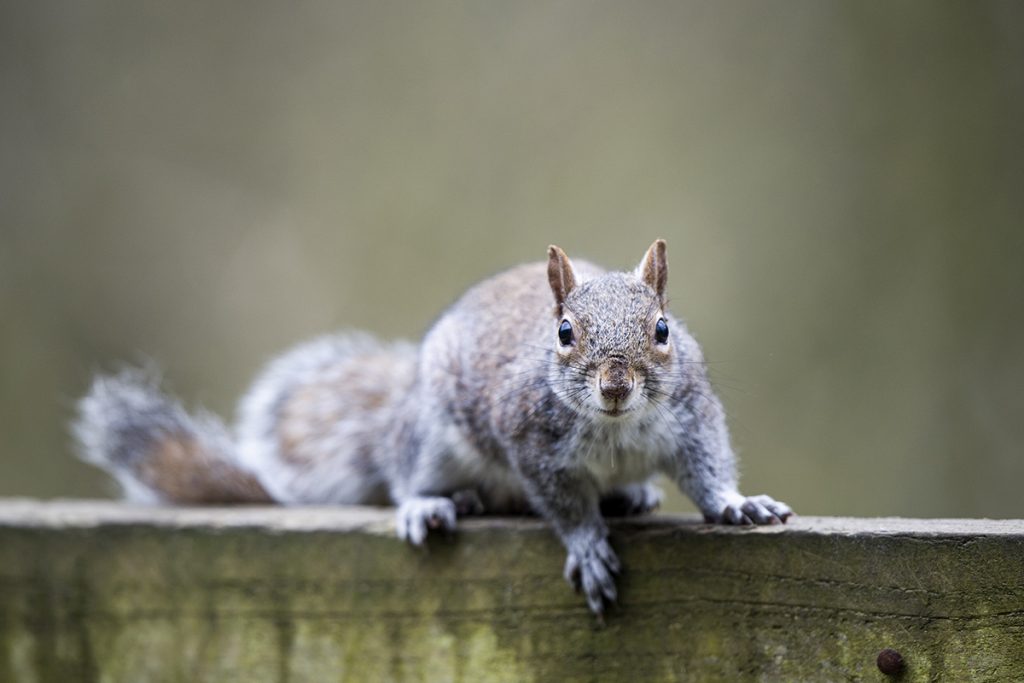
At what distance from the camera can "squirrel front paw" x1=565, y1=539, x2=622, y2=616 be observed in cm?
121

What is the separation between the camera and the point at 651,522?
1.28m

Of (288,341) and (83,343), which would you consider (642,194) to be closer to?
(288,341)

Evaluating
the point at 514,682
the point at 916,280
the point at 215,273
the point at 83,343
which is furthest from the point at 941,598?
the point at 83,343

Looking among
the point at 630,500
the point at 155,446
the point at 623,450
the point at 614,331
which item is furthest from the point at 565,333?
the point at 155,446

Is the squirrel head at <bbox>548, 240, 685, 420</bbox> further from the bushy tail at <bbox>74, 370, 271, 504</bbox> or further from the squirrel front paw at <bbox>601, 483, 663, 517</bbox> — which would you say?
the bushy tail at <bbox>74, 370, 271, 504</bbox>

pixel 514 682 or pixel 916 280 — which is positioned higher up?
pixel 916 280

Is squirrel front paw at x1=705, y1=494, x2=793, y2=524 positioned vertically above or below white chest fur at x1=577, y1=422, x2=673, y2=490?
below

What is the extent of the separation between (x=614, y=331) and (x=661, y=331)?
0.17ft

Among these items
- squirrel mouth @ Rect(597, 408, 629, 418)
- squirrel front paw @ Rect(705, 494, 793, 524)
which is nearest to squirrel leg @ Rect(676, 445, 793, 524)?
squirrel front paw @ Rect(705, 494, 793, 524)

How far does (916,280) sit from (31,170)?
9.15 feet

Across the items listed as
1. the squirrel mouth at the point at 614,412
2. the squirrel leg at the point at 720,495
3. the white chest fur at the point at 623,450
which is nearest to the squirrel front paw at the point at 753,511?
the squirrel leg at the point at 720,495

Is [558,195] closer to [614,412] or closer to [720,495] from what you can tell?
[720,495]

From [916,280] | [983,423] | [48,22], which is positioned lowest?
[983,423]

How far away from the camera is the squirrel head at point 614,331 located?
1047 millimetres
